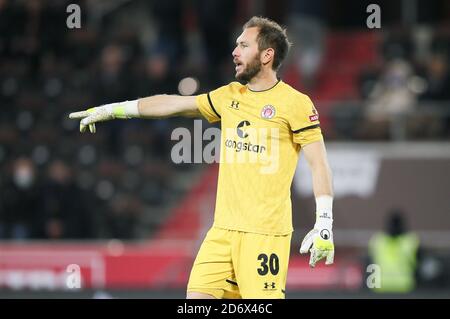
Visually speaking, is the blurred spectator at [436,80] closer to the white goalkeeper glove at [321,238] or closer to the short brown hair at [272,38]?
the short brown hair at [272,38]

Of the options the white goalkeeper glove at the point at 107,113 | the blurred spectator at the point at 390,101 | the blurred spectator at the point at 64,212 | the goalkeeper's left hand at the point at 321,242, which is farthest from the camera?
the blurred spectator at the point at 390,101

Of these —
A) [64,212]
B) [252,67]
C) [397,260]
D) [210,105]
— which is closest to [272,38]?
[252,67]

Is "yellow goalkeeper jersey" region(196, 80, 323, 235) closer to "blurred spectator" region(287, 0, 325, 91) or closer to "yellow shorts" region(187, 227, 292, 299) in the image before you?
"yellow shorts" region(187, 227, 292, 299)

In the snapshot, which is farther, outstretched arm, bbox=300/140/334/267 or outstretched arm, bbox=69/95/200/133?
outstretched arm, bbox=69/95/200/133

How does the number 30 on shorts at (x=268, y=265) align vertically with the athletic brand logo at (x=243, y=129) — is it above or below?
below

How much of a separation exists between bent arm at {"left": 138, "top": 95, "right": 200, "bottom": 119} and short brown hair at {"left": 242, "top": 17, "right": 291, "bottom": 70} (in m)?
0.57

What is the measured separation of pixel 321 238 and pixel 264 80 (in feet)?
3.45

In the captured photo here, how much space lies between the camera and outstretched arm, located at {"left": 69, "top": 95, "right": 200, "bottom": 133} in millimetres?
7844

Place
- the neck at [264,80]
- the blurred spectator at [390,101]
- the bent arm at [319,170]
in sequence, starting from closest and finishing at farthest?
the bent arm at [319,170], the neck at [264,80], the blurred spectator at [390,101]

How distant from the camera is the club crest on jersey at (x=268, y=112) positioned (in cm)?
757

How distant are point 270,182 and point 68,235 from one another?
8988 millimetres

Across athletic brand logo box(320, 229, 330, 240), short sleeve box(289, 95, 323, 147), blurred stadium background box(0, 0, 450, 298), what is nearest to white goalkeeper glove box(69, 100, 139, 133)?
short sleeve box(289, 95, 323, 147)

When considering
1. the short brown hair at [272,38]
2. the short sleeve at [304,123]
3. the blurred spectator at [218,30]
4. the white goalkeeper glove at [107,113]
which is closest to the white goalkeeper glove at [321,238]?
the short sleeve at [304,123]
